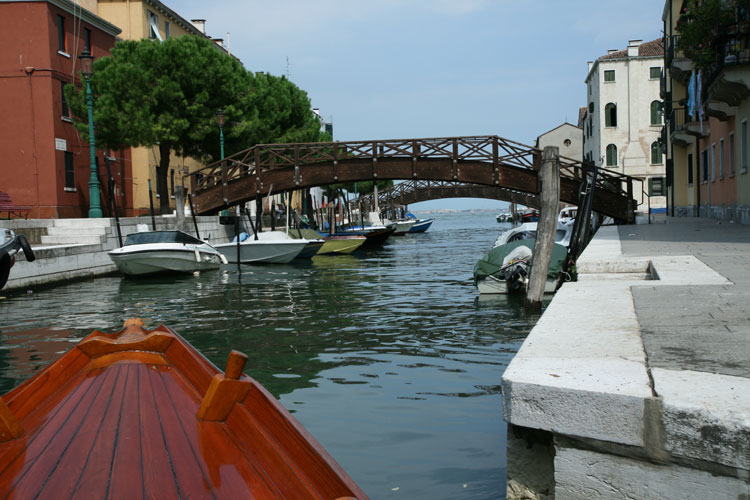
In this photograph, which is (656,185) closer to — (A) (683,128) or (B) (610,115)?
(B) (610,115)

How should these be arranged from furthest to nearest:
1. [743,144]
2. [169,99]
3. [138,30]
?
[138,30] → [169,99] → [743,144]

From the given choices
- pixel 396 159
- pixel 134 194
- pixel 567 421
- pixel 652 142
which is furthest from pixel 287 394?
pixel 652 142

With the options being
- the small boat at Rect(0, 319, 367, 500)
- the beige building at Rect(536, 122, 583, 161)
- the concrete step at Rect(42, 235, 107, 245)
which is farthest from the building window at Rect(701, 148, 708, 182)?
the beige building at Rect(536, 122, 583, 161)

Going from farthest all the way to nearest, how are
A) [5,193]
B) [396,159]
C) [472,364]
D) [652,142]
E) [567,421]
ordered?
[652,142] → [396,159] → [5,193] → [472,364] → [567,421]

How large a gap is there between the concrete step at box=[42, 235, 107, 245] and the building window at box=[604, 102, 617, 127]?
3593cm

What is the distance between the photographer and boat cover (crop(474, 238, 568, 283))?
41.3 feet

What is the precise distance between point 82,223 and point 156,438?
1685 cm

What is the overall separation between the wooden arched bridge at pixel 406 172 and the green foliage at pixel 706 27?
695 centimetres

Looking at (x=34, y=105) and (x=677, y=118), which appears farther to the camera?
(x=677, y=118)

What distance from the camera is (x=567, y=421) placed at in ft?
8.48

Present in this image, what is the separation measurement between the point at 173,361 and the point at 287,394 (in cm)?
211

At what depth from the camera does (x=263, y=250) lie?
2208 centimetres

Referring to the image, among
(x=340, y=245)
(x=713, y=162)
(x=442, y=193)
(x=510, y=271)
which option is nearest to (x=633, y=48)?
(x=442, y=193)

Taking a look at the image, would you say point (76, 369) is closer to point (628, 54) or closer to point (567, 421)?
point (567, 421)
